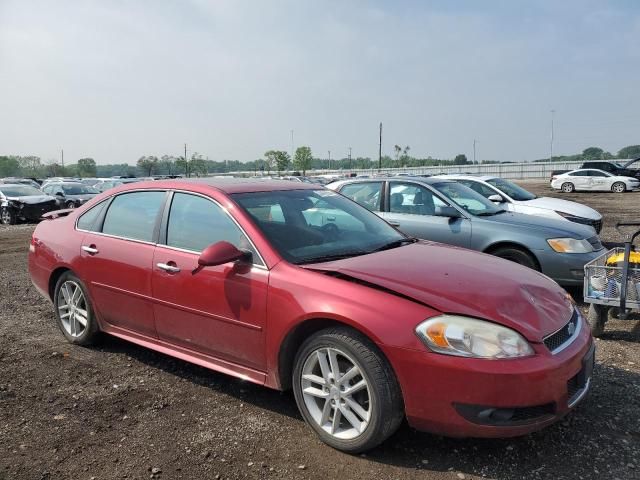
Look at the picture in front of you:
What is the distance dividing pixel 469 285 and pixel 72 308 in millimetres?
3544

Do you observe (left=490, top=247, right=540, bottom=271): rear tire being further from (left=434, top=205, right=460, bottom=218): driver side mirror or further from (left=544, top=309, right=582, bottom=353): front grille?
(left=544, top=309, right=582, bottom=353): front grille

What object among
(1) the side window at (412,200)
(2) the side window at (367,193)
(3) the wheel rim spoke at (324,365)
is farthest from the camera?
(2) the side window at (367,193)

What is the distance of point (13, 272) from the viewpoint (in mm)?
8789

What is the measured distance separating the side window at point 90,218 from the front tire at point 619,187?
31.2m

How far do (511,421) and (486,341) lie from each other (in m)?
0.42

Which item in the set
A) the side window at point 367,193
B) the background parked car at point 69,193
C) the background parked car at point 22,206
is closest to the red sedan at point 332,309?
the side window at point 367,193

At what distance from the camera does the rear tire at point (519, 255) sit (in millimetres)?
6367

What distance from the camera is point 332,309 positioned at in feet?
9.63

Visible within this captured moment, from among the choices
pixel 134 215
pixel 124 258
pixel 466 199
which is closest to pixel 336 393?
pixel 124 258

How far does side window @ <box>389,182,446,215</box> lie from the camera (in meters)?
7.30

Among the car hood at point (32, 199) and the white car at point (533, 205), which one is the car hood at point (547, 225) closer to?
the white car at point (533, 205)

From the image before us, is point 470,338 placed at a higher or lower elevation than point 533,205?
lower

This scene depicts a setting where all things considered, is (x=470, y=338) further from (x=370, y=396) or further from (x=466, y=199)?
(x=466, y=199)

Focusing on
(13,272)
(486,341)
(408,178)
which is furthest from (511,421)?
(13,272)
